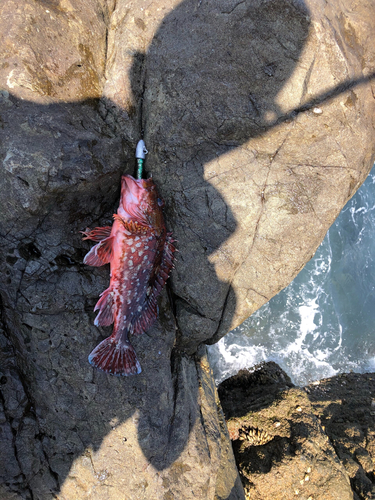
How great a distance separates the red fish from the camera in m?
3.94

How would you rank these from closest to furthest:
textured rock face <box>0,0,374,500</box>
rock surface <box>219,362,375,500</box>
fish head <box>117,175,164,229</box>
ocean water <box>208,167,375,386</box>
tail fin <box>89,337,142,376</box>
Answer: textured rock face <box>0,0,374,500</box> → tail fin <box>89,337,142,376</box> → fish head <box>117,175,164,229</box> → rock surface <box>219,362,375,500</box> → ocean water <box>208,167,375,386</box>

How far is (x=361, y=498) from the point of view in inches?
185

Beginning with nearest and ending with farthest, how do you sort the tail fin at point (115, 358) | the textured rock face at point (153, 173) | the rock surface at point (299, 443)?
the textured rock face at point (153, 173)
the tail fin at point (115, 358)
the rock surface at point (299, 443)

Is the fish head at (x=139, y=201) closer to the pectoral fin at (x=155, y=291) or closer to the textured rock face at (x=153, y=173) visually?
the textured rock face at (x=153, y=173)

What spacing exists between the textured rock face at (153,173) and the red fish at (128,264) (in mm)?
236

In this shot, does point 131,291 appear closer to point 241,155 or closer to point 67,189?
point 67,189

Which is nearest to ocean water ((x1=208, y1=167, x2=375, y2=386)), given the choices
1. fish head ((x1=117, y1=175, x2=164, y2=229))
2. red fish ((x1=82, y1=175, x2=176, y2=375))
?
red fish ((x1=82, y1=175, x2=176, y2=375))

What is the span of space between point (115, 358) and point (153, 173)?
2.57 metres

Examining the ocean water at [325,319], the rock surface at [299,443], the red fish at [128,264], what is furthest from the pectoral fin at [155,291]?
the ocean water at [325,319]

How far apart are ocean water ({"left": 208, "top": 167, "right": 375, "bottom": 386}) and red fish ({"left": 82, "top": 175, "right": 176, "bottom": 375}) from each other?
4.48 metres

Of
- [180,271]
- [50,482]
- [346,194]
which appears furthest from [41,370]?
[346,194]

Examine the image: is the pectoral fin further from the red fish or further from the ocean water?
the ocean water

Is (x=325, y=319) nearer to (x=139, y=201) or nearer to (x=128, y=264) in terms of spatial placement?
(x=128, y=264)

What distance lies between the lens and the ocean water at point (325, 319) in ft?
27.1
